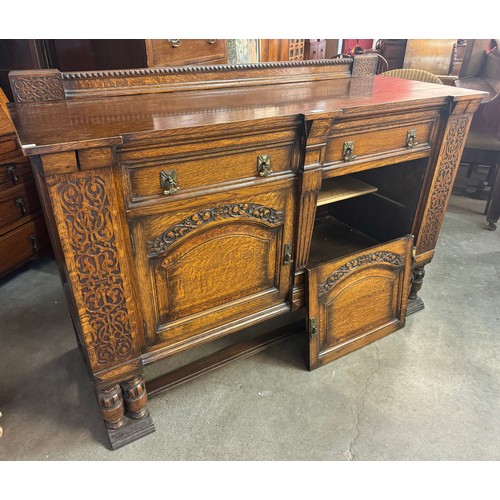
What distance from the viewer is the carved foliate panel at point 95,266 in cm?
98

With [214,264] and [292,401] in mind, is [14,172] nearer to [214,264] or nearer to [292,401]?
[214,264]

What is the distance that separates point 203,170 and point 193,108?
229mm

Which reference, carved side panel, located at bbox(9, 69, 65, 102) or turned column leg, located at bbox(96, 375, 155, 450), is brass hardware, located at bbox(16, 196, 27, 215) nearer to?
carved side panel, located at bbox(9, 69, 65, 102)

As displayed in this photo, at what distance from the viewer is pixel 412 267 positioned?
1.83 metres

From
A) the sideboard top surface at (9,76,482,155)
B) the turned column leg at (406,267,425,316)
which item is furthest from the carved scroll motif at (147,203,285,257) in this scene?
the turned column leg at (406,267,425,316)

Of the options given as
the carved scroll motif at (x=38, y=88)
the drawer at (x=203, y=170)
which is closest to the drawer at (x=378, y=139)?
the drawer at (x=203, y=170)

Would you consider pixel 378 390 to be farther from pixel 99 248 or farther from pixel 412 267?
pixel 99 248

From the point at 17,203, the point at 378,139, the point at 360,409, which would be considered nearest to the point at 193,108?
the point at 378,139

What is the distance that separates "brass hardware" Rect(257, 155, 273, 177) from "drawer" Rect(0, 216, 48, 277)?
1.44 meters

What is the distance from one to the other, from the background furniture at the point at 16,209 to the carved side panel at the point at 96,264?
3.77ft

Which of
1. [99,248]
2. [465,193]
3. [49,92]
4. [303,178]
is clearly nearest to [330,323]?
[303,178]

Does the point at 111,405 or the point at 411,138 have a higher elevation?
the point at 411,138

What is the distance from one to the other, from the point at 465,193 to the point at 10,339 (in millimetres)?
3039

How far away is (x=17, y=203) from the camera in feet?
6.68
